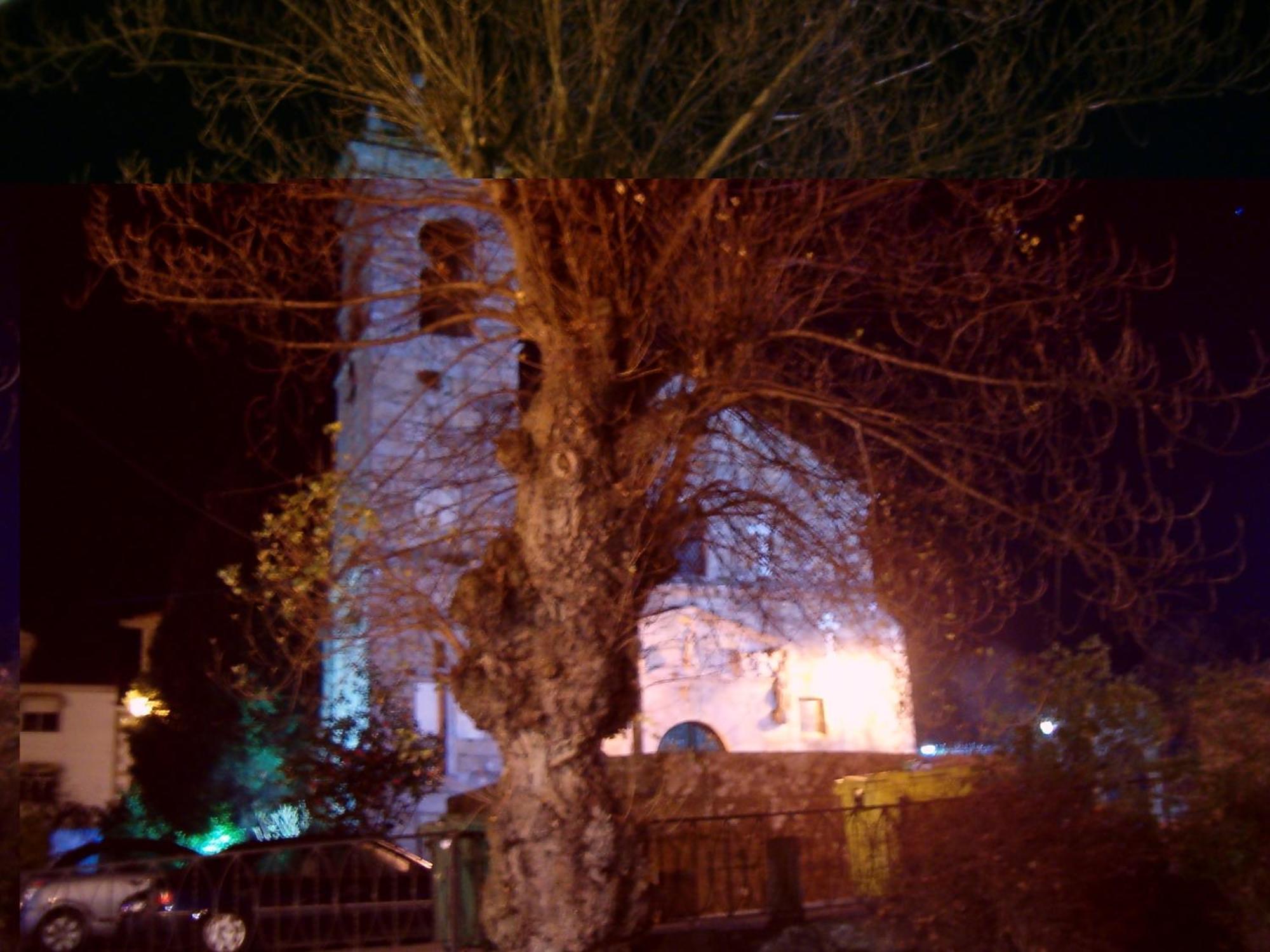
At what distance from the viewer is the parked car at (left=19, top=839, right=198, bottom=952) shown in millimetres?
7898

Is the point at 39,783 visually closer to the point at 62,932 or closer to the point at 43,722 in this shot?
the point at 43,722

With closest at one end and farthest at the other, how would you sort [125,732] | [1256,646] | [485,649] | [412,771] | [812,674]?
1. [485,649]
2. [1256,646]
3. [412,771]
4. [125,732]
5. [812,674]

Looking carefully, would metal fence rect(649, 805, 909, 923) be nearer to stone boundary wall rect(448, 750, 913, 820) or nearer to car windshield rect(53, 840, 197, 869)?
stone boundary wall rect(448, 750, 913, 820)

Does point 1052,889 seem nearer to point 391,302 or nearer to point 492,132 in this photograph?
point 492,132

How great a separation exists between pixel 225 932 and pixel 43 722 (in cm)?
517

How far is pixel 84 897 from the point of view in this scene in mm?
7980

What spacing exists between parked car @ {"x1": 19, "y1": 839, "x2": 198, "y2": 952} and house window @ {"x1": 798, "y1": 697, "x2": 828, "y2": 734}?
1108 cm

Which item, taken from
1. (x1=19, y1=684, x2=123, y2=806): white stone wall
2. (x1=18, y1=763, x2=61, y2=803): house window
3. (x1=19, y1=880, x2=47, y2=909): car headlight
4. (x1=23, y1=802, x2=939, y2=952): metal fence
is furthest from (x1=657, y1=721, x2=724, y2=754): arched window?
(x1=19, y1=880, x2=47, y2=909): car headlight

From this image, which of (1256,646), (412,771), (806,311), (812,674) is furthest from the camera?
(812,674)

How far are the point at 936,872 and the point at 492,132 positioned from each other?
214 inches

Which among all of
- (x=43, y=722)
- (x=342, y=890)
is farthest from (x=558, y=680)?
(x=43, y=722)

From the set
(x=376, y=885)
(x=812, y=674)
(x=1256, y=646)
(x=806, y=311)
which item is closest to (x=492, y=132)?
(x=806, y=311)

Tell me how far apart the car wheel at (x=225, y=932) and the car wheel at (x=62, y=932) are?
79 centimetres

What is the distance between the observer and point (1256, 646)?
11.3 meters
